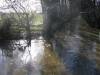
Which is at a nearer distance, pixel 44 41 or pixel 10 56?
pixel 10 56

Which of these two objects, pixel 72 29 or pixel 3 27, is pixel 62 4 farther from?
pixel 3 27

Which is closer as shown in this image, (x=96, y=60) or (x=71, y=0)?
(x=96, y=60)

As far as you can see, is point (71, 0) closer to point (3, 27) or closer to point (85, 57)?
point (3, 27)

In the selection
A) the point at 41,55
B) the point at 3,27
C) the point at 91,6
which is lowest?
the point at 41,55

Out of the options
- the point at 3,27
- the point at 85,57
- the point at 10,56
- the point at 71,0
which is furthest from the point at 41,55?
the point at 71,0

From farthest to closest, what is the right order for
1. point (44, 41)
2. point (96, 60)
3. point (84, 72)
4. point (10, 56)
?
1. point (44, 41)
2. point (10, 56)
3. point (96, 60)
4. point (84, 72)

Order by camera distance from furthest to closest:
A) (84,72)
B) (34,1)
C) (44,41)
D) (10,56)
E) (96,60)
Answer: (34,1), (44,41), (10,56), (96,60), (84,72)

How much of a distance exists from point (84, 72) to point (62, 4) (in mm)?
4108

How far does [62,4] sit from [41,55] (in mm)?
2855

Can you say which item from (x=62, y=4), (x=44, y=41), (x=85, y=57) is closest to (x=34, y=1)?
(x=62, y=4)

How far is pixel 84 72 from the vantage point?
367cm

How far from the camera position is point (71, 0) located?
7.35 m

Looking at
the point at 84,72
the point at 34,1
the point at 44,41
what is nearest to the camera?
the point at 84,72

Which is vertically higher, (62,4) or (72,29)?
(62,4)
